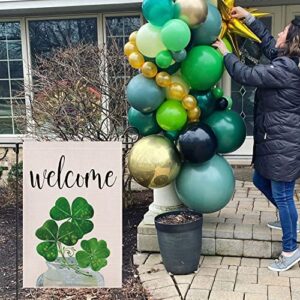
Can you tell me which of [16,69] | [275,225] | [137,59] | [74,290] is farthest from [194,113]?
[16,69]

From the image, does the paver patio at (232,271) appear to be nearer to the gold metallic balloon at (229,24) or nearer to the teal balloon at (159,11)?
the gold metallic balloon at (229,24)

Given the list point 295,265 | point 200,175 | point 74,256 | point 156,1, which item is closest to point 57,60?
point 156,1

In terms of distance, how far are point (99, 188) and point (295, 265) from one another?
68.9 inches

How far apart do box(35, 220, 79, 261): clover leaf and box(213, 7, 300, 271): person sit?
148 cm

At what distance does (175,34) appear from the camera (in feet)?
10.0

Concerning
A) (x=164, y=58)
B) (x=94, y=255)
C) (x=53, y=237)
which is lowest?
(x=94, y=255)

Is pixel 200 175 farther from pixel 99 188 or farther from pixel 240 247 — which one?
pixel 99 188

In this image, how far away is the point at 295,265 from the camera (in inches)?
138

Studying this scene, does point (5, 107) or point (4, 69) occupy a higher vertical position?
point (4, 69)

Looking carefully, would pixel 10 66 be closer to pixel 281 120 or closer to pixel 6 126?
pixel 6 126

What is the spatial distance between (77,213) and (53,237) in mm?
209

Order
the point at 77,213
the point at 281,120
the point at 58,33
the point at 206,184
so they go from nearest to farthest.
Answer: the point at 77,213
the point at 281,120
the point at 206,184
the point at 58,33

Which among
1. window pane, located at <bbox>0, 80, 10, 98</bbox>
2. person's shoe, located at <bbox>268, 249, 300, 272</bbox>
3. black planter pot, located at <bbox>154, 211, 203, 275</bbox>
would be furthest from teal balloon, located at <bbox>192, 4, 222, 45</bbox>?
window pane, located at <bbox>0, 80, 10, 98</bbox>

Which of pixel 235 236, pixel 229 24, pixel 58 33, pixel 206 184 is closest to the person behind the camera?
pixel 206 184
